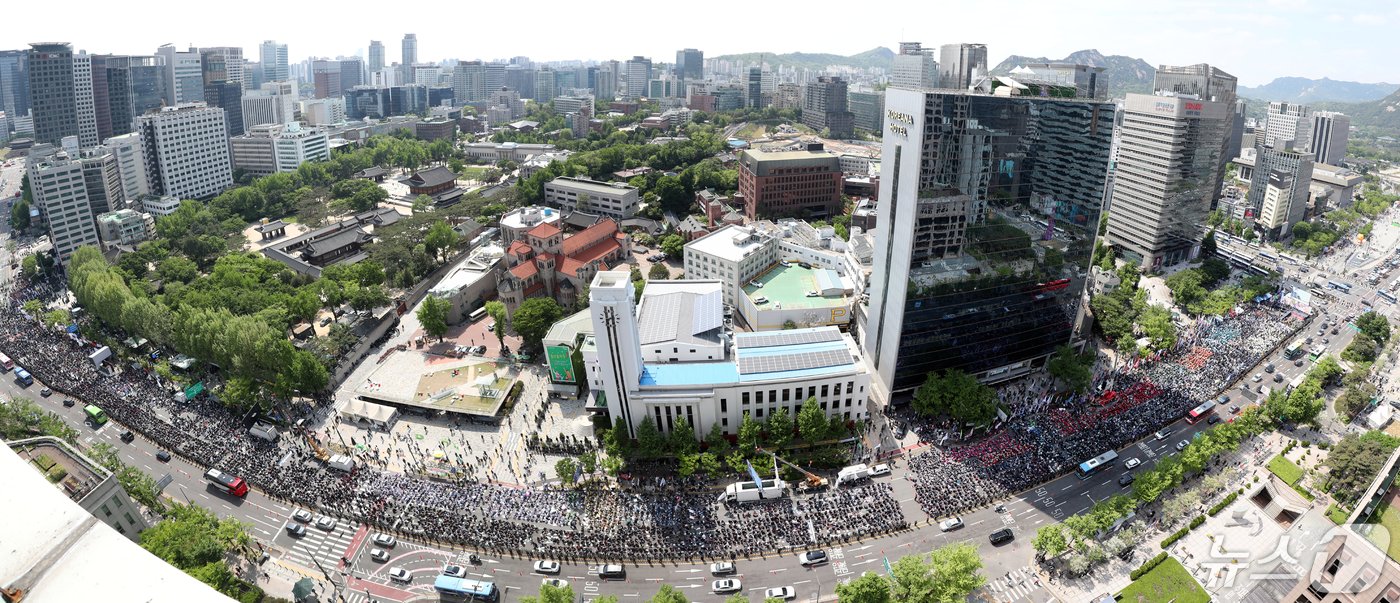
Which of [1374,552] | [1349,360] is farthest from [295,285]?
[1349,360]

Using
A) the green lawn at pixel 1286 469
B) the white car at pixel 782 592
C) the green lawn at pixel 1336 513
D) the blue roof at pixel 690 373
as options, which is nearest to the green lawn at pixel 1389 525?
the green lawn at pixel 1336 513

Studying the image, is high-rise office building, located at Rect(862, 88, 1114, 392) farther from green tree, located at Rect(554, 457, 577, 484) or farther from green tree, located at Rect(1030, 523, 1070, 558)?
green tree, located at Rect(554, 457, 577, 484)

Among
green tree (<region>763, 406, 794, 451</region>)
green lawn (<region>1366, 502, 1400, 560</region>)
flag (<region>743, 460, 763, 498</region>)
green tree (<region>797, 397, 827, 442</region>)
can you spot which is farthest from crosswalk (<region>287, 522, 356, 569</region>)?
green lawn (<region>1366, 502, 1400, 560</region>)

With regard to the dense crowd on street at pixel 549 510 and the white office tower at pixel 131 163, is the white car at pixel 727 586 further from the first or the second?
the white office tower at pixel 131 163

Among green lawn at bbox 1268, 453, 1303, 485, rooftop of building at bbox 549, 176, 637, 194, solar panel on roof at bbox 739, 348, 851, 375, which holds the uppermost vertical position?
rooftop of building at bbox 549, 176, 637, 194

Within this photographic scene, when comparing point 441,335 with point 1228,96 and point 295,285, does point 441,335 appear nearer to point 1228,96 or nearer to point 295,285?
point 295,285

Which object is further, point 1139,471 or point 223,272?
point 223,272
